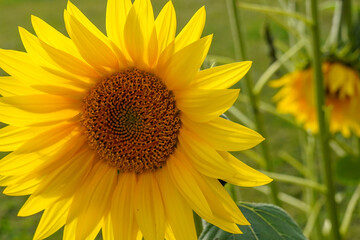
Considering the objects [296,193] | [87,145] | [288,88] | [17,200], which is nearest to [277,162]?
[296,193]

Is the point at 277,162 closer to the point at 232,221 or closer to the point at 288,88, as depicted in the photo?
the point at 288,88

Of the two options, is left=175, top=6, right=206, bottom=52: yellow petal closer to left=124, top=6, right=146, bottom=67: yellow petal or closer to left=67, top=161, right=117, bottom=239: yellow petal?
left=124, top=6, right=146, bottom=67: yellow petal

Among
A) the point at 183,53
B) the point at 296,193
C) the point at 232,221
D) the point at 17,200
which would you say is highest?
the point at 183,53

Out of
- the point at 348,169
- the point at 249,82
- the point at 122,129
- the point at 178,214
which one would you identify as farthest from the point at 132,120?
the point at 348,169

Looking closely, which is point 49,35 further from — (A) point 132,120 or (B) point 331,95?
(B) point 331,95

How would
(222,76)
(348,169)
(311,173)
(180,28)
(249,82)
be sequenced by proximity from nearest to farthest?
(222,76)
(249,82)
(348,169)
(311,173)
(180,28)

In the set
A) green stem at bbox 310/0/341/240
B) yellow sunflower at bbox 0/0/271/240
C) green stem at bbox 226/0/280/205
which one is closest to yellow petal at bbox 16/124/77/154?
yellow sunflower at bbox 0/0/271/240

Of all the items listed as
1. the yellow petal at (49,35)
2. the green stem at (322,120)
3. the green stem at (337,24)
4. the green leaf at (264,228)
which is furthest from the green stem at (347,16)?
the yellow petal at (49,35)
